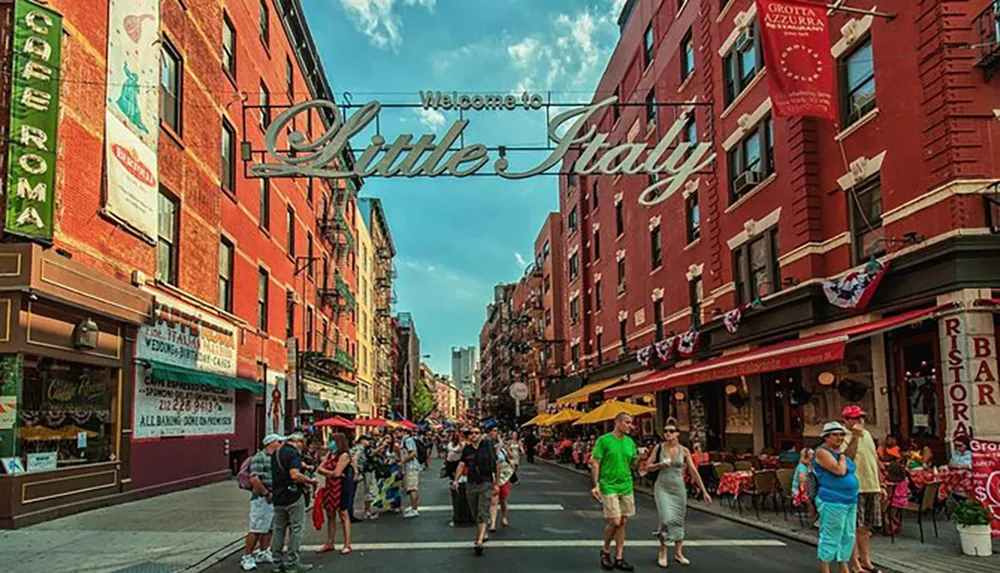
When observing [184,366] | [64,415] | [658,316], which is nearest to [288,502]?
[64,415]

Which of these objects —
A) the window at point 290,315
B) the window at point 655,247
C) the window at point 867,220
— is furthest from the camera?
the window at point 290,315

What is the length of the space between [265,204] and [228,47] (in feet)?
21.0

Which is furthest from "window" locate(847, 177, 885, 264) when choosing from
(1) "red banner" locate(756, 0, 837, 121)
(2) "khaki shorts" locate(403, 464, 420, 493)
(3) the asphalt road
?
(2) "khaki shorts" locate(403, 464, 420, 493)

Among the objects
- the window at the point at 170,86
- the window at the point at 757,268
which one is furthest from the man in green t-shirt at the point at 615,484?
the window at the point at 170,86

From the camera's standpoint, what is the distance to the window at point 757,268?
808 inches

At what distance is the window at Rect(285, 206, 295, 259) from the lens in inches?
1348

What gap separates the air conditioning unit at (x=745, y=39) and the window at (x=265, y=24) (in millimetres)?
17308

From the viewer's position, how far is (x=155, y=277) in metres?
18.6

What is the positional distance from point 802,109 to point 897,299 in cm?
389

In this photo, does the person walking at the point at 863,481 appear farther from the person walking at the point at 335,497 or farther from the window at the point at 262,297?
the window at the point at 262,297

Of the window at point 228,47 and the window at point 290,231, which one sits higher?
the window at point 228,47

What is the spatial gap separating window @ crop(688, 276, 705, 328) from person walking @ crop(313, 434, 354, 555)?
15.8m

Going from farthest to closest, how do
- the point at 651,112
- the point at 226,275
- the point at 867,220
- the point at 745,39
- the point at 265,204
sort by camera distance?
the point at 651,112
the point at 265,204
the point at 226,275
the point at 745,39
the point at 867,220

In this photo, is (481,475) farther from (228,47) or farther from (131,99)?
(228,47)
